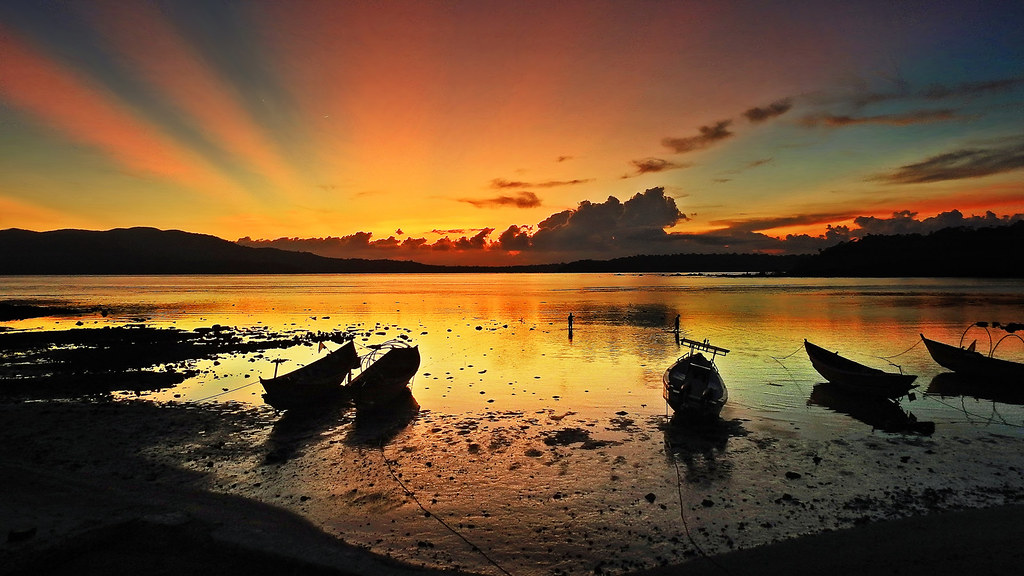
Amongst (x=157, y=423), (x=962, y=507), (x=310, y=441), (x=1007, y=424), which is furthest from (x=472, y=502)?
(x=1007, y=424)

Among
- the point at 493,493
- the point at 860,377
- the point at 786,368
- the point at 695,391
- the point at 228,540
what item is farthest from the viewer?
the point at 786,368

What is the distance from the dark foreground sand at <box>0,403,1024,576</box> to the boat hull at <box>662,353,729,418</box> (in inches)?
314

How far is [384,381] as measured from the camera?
912 inches

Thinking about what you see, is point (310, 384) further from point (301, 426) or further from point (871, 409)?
point (871, 409)

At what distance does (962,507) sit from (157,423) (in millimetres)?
26679

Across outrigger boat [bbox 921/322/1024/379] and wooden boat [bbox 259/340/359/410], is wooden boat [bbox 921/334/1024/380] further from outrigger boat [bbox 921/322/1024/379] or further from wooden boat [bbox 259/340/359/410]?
wooden boat [bbox 259/340/359/410]

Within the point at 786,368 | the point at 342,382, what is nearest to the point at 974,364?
the point at 786,368

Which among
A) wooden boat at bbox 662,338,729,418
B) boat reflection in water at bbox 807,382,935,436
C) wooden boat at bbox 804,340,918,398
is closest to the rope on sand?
wooden boat at bbox 662,338,729,418

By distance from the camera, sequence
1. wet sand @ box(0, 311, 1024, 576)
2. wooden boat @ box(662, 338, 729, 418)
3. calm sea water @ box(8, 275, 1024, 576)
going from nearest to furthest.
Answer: wet sand @ box(0, 311, 1024, 576)
calm sea water @ box(8, 275, 1024, 576)
wooden boat @ box(662, 338, 729, 418)

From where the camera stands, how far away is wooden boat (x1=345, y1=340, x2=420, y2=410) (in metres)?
22.0

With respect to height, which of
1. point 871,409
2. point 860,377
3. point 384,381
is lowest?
point 871,409

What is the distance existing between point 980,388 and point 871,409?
9.84 m

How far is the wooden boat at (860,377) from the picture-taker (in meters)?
22.5

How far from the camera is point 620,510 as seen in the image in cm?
1252
